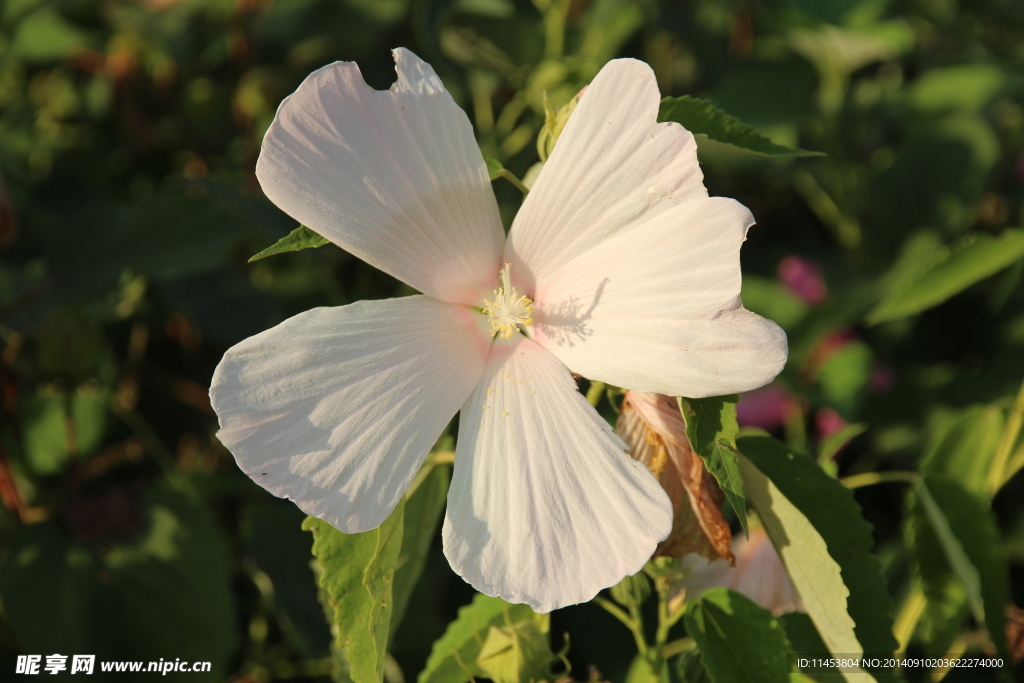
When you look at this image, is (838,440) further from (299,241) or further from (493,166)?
(299,241)

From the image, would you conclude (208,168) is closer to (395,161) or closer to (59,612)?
(59,612)

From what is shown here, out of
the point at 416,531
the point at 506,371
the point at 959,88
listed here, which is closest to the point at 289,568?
the point at 416,531

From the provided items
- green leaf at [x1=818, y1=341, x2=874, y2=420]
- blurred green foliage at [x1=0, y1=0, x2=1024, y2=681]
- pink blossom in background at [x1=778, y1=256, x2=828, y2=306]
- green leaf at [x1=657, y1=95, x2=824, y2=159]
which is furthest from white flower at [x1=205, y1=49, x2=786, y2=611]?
pink blossom in background at [x1=778, y1=256, x2=828, y2=306]

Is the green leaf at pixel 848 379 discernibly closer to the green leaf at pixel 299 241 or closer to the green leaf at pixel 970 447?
the green leaf at pixel 970 447

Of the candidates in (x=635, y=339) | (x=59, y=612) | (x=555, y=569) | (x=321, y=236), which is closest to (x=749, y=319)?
(x=635, y=339)

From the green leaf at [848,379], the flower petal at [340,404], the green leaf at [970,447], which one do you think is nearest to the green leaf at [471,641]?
the flower petal at [340,404]

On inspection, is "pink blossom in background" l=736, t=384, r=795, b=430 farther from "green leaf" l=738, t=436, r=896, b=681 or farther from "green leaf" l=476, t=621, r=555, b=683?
"green leaf" l=476, t=621, r=555, b=683
